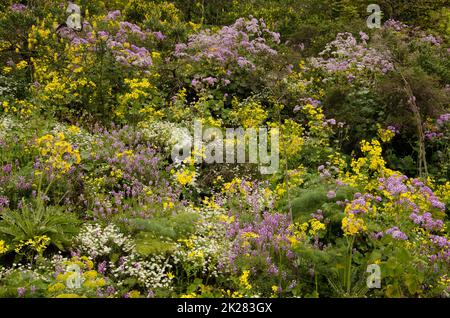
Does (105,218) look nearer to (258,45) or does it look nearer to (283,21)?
(258,45)

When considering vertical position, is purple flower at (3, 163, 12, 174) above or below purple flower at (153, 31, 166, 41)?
below

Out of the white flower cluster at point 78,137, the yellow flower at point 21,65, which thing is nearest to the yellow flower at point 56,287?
the white flower cluster at point 78,137

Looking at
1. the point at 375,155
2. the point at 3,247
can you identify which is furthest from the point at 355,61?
the point at 3,247

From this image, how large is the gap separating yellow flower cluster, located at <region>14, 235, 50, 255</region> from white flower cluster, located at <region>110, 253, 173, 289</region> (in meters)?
0.60

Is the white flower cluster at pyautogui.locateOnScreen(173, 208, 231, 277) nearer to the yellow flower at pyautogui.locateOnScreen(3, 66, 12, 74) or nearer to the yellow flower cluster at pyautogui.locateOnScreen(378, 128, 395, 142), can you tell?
the yellow flower cluster at pyautogui.locateOnScreen(378, 128, 395, 142)

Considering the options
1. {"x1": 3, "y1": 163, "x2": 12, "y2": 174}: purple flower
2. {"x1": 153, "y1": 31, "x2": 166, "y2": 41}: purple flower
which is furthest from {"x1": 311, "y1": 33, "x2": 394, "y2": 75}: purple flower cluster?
{"x1": 3, "y1": 163, "x2": 12, "y2": 174}: purple flower

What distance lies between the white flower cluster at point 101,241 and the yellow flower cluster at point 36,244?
1.02ft

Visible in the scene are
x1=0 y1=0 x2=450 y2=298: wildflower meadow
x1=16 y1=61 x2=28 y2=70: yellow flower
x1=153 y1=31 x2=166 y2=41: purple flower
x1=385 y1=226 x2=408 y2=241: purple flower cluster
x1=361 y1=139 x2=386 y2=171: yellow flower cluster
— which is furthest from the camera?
x1=153 y1=31 x2=166 y2=41: purple flower

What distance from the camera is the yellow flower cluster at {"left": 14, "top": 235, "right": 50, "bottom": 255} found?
4203 millimetres

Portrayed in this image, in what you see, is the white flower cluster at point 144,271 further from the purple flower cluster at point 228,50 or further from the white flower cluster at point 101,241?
the purple flower cluster at point 228,50

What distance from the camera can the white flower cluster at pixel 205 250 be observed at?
14.0 ft

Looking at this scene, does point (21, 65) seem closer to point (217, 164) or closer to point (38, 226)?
point (217, 164)
